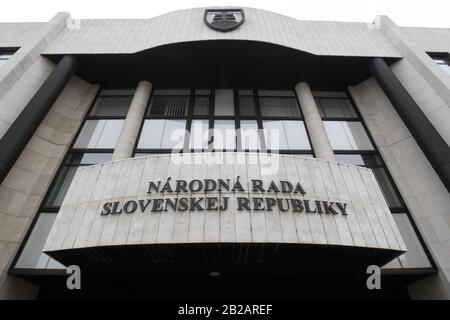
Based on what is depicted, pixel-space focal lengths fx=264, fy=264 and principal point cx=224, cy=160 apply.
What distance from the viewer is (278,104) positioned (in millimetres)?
14664

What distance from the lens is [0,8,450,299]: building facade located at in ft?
24.1

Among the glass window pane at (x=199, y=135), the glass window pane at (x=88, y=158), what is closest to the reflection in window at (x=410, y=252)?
the glass window pane at (x=199, y=135)

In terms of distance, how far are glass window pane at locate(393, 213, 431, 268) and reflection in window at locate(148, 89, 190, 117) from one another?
10.9 m

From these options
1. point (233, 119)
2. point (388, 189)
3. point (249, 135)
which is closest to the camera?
point (388, 189)

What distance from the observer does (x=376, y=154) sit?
40.5 ft

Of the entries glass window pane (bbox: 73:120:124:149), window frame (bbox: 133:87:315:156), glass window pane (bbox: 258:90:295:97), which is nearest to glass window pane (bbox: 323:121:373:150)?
window frame (bbox: 133:87:315:156)

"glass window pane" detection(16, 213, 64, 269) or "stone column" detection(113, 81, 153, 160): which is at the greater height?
"stone column" detection(113, 81, 153, 160)

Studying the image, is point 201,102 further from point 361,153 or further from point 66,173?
point 361,153

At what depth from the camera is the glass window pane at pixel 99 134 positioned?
12523 mm

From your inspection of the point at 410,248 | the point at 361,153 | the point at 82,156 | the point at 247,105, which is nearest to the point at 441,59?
the point at 361,153

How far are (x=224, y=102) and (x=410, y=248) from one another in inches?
414

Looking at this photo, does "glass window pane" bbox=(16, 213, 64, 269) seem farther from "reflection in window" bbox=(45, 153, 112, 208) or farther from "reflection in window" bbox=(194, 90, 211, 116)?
"reflection in window" bbox=(194, 90, 211, 116)

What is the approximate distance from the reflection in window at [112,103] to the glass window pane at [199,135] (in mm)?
4015

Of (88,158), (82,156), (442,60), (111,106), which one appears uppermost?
(442,60)
